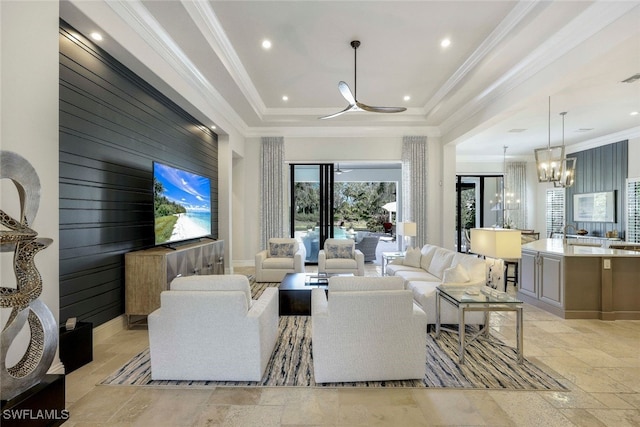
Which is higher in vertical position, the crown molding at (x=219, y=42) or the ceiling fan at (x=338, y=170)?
the crown molding at (x=219, y=42)

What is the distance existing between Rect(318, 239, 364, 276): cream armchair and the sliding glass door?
5.59 ft

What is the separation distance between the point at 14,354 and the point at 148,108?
306 cm

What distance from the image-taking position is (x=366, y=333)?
7.82ft

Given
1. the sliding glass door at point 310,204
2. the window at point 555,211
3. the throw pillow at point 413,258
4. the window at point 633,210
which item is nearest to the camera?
the throw pillow at point 413,258

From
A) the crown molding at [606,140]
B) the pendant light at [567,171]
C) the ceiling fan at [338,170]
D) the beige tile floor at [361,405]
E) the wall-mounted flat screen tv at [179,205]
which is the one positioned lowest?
the beige tile floor at [361,405]

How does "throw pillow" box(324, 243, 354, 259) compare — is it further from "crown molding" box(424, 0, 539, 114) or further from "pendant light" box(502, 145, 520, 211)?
"pendant light" box(502, 145, 520, 211)

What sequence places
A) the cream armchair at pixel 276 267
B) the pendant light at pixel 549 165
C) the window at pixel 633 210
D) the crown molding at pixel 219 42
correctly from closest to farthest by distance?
the crown molding at pixel 219 42 < the pendant light at pixel 549 165 < the cream armchair at pixel 276 267 < the window at pixel 633 210

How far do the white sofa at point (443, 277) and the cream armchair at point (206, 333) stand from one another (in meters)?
1.95

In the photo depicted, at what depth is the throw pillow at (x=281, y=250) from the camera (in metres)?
6.26

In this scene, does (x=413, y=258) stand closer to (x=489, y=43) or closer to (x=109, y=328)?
(x=489, y=43)

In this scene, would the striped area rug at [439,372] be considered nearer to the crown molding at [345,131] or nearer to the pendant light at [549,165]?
the pendant light at [549,165]

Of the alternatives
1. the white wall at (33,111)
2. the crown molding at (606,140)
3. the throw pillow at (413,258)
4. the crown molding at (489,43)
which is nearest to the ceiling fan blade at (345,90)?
the crown molding at (489,43)

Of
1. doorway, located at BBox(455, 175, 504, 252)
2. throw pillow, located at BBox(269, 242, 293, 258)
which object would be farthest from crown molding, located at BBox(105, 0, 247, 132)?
doorway, located at BBox(455, 175, 504, 252)

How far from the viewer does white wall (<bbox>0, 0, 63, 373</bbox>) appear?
1975 millimetres
